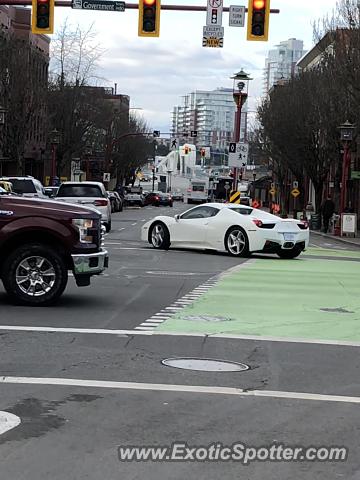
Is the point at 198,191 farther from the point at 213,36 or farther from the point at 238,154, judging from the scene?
the point at 213,36

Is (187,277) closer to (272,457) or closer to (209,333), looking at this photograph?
(209,333)

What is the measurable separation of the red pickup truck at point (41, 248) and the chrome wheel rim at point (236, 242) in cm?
923

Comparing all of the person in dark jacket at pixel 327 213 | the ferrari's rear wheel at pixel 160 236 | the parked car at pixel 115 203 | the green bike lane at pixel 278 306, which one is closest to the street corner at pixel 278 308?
the green bike lane at pixel 278 306

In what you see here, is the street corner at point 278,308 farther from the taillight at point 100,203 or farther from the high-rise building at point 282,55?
the high-rise building at point 282,55

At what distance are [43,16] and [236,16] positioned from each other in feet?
16.0

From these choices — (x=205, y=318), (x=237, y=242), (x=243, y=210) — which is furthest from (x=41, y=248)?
(x=243, y=210)

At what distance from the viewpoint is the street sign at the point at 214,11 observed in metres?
19.9

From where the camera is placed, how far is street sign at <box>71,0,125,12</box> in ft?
64.3

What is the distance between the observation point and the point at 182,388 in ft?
21.9

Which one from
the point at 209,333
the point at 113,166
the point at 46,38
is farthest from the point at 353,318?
the point at 113,166

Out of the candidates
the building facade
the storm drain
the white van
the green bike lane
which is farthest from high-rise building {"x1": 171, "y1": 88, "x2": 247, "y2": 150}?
the storm drain

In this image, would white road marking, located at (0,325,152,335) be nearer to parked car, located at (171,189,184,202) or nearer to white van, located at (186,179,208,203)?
white van, located at (186,179,208,203)

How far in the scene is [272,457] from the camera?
5035mm

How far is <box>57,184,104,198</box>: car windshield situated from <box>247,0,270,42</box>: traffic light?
10.3 metres
